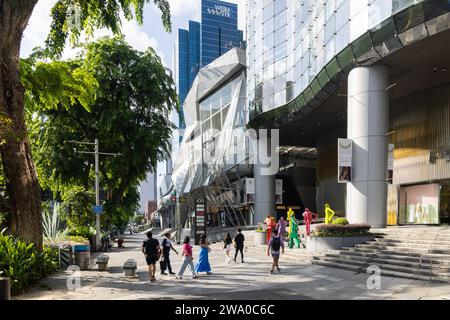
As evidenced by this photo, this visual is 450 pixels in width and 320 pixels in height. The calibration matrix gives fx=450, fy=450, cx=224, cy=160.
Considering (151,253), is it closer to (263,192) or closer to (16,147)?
(16,147)

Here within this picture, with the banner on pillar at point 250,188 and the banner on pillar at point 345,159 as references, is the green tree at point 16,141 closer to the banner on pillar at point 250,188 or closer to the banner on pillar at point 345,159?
the banner on pillar at point 345,159

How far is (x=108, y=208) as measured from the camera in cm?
3316

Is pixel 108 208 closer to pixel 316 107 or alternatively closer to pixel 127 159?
pixel 127 159

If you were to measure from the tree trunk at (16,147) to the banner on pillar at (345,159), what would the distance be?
15421 mm

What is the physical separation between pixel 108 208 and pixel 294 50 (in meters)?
19.2

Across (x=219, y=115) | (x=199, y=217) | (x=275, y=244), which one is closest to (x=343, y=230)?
(x=275, y=244)

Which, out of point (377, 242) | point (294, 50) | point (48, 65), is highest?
point (294, 50)

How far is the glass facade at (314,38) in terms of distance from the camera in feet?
69.7

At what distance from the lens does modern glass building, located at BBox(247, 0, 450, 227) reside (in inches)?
895

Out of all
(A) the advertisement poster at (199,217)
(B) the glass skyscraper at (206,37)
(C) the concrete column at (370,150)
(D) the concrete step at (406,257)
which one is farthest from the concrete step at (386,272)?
(B) the glass skyscraper at (206,37)

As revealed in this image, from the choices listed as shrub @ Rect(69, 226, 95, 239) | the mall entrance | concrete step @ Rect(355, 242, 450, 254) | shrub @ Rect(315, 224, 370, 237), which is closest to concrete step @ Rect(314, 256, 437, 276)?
concrete step @ Rect(355, 242, 450, 254)

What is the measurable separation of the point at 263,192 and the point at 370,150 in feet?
66.2
